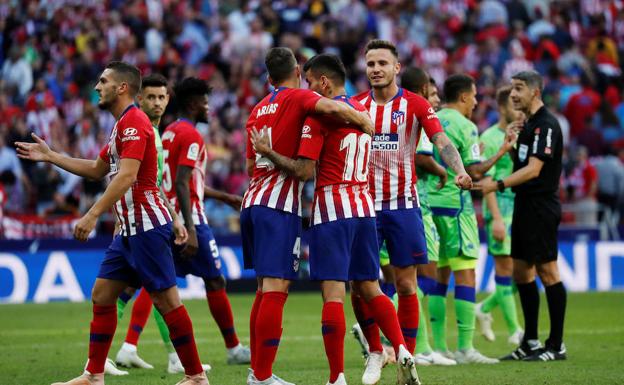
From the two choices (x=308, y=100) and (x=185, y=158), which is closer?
(x=308, y=100)

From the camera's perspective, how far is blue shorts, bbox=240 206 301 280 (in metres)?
8.52

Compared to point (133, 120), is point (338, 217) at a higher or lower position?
lower

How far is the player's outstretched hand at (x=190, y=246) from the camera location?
10773 mm

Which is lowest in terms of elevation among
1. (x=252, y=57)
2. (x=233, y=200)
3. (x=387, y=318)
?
(x=387, y=318)

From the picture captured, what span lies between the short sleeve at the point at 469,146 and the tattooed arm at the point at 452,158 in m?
1.77

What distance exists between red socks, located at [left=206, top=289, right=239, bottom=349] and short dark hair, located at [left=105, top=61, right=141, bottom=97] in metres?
2.98

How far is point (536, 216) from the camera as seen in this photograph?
11.4 metres

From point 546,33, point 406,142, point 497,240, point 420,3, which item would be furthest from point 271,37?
point 406,142

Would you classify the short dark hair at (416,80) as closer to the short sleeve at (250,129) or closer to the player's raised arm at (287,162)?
the short sleeve at (250,129)

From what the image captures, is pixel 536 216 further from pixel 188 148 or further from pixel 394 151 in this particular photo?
pixel 188 148

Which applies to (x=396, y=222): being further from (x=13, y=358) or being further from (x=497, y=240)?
(x=13, y=358)

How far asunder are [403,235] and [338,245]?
1415mm

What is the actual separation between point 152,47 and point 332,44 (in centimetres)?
420

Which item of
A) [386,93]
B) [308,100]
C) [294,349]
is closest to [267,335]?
[308,100]
